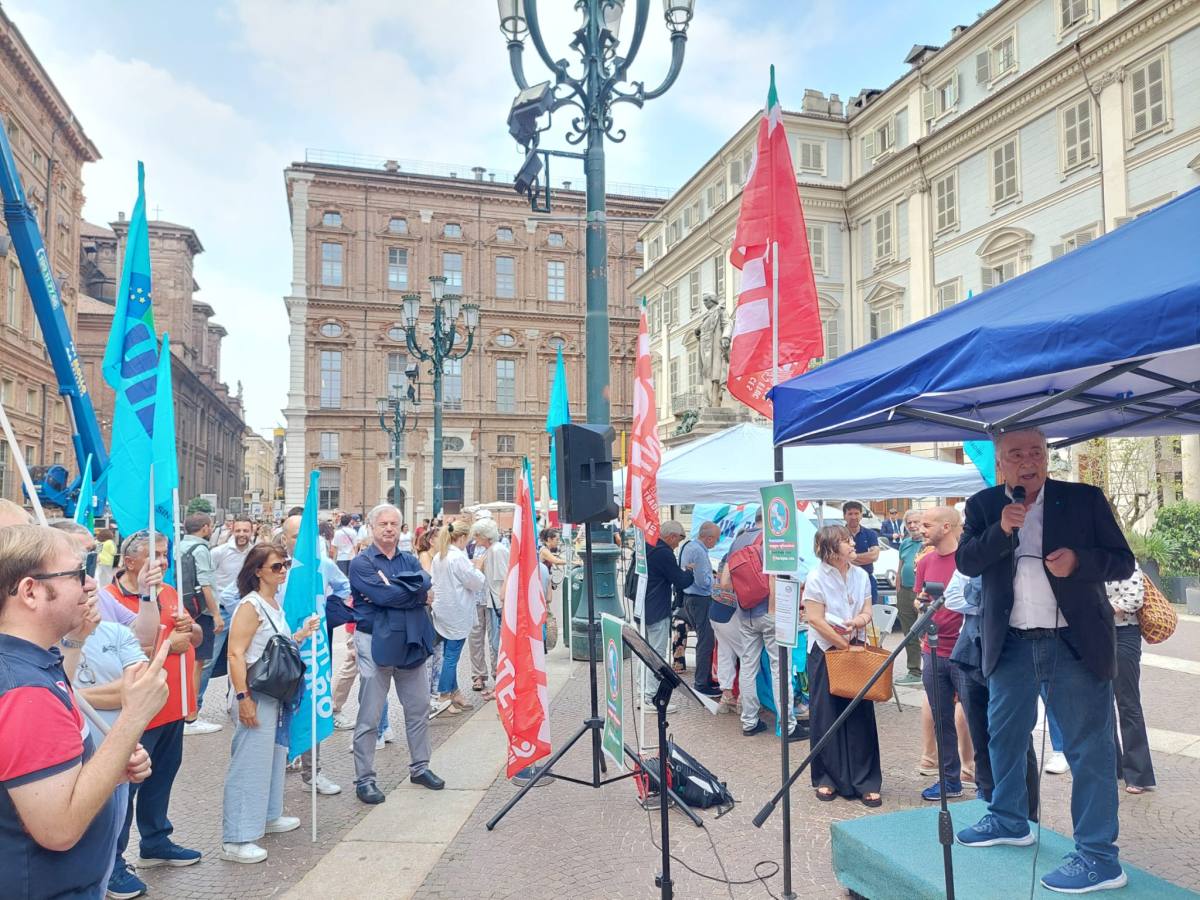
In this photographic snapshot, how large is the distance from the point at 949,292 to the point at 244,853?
1055 inches

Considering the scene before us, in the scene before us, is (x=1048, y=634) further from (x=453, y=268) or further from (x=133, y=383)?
(x=453, y=268)

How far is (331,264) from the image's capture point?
167ft

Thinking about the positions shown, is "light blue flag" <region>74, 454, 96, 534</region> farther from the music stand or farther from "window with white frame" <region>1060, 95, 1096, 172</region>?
"window with white frame" <region>1060, 95, 1096, 172</region>

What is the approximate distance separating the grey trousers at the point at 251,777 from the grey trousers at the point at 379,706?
2.51ft

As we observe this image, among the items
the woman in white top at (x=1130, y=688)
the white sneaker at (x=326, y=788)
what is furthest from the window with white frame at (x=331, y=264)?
the woman in white top at (x=1130, y=688)

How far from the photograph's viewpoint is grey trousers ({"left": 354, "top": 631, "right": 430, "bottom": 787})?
5.34 metres

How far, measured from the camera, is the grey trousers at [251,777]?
14.4 feet

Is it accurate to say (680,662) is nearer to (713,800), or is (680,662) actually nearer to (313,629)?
(713,800)

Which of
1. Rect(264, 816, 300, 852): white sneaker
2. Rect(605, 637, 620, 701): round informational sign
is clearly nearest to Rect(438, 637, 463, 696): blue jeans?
Rect(264, 816, 300, 852): white sneaker

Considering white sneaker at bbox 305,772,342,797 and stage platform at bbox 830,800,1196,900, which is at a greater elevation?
stage platform at bbox 830,800,1196,900

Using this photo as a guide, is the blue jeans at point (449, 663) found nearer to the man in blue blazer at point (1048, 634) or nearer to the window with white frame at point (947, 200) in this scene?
the man in blue blazer at point (1048, 634)

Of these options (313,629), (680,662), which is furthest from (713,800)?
(680,662)

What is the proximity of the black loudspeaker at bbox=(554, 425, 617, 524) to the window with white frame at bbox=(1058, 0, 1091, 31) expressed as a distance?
23609mm

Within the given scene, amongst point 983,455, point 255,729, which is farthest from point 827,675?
point 983,455
